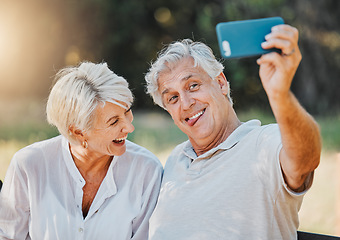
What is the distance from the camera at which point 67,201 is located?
7.86 ft

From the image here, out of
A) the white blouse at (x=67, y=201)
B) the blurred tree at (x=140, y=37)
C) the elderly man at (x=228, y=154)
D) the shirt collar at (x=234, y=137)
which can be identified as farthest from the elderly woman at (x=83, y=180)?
the blurred tree at (x=140, y=37)

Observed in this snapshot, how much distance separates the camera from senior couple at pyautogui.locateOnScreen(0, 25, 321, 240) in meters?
2.09

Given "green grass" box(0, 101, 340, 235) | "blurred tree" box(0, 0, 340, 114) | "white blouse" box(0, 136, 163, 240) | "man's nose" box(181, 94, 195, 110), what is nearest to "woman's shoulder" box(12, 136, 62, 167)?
"white blouse" box(0, 136, 163, 240)

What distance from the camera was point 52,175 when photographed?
8.05 ft

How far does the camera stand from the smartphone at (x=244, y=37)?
1.42 meters

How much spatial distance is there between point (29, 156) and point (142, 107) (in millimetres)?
9335

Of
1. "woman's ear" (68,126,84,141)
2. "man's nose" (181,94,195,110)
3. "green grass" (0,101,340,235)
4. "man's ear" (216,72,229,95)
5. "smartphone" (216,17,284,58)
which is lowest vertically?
"green grass" (0,101,340,235)

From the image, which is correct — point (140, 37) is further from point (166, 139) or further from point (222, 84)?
point (222, 84)

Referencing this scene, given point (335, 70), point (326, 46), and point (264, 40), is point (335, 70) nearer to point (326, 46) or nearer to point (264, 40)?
point (326, 46)

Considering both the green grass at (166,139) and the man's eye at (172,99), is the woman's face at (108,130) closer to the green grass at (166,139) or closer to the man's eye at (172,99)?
the man's eye at (172,99)

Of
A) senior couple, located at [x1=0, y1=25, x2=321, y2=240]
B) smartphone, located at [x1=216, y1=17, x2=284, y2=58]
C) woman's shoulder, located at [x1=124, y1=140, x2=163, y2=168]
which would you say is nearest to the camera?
smartphone, located at [x1=216, y1=17, x2=284, y2=58]

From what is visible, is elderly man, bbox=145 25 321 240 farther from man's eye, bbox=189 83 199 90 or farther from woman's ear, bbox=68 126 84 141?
woman's ear, bbox=68 126 84 141

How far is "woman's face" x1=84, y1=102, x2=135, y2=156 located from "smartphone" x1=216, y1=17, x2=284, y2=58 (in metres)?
1.08

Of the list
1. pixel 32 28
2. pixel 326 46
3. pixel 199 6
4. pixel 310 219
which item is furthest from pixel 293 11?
pixel 310 219
